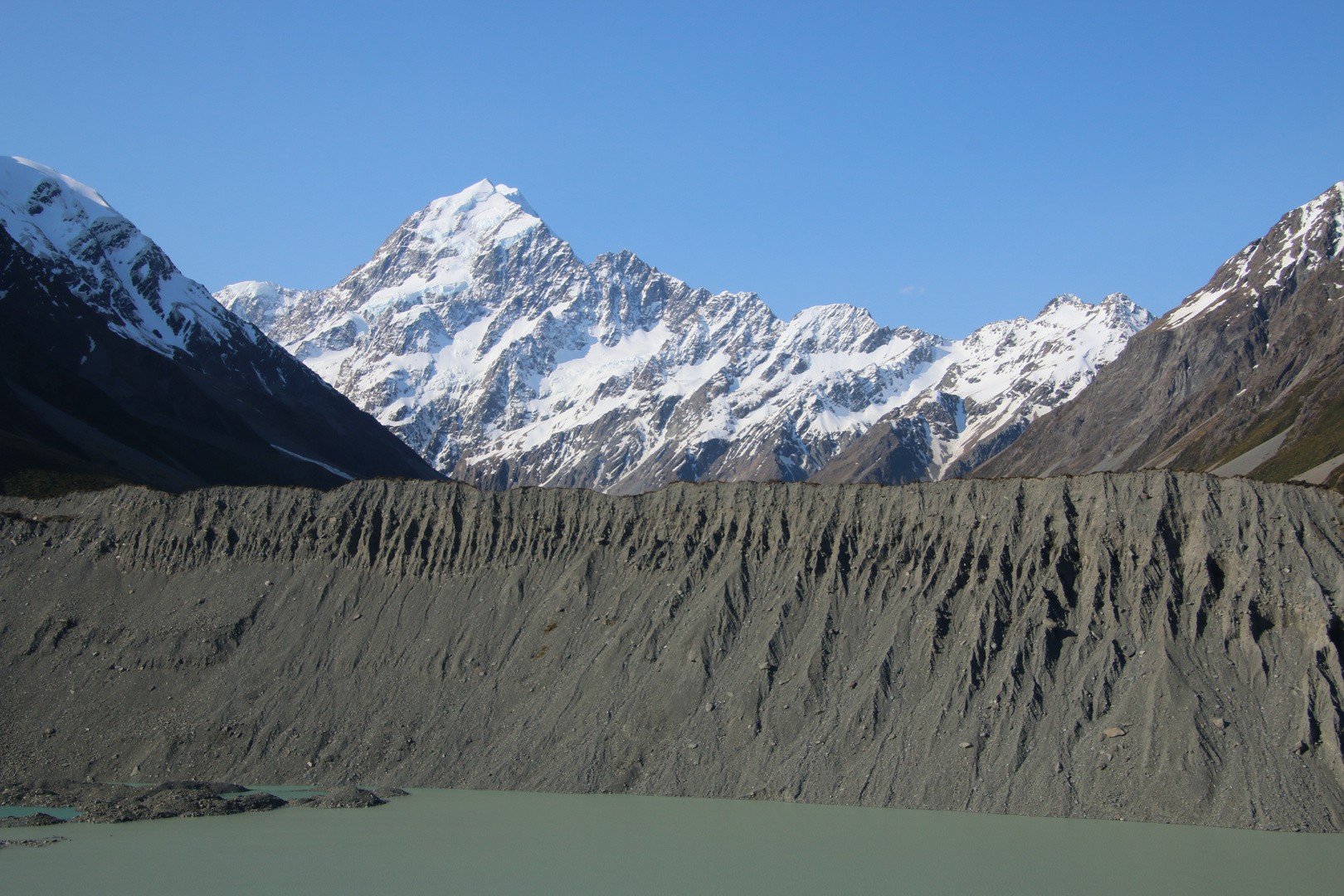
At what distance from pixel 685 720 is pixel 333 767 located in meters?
16.2

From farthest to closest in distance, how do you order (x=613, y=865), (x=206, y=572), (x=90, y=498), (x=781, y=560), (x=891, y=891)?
(x=90, y=498) → (x=206, y=572) → (x=781, y=560) → (x=613, y=865) → (x=891, y=891)

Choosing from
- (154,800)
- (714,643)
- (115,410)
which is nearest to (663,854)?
(714,643)

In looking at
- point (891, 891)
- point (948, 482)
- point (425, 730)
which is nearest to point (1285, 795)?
point (891, 891)

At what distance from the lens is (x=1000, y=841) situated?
3553cm

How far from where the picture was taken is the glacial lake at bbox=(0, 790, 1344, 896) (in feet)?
102

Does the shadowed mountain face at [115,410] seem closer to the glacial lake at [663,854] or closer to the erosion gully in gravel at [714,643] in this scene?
the erosion gully in gravel at [714,643]

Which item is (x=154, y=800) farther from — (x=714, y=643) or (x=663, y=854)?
(x=714, y=643)

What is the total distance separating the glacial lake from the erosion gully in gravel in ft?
10.1

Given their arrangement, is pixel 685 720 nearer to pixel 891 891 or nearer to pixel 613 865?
pixel 613 865

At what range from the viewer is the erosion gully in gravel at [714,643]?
4119cm

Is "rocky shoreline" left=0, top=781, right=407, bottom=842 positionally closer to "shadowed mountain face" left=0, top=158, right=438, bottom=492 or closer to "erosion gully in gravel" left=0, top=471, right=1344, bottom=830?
"erosion gully in gravel" left=0, top=471, right=1344, bottom=830

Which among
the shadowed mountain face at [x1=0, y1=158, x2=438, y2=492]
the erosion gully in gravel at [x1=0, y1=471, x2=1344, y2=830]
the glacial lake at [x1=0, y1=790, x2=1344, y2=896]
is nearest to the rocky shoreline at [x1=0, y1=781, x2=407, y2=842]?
the glacial lake at [x1=0, y1=790, x2=1344, y2=896]

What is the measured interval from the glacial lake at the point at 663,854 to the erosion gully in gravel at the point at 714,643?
3.07 meters

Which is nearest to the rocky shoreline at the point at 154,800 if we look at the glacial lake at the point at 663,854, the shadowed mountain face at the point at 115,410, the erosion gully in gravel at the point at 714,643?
the glacial lake at the point at 663,854
